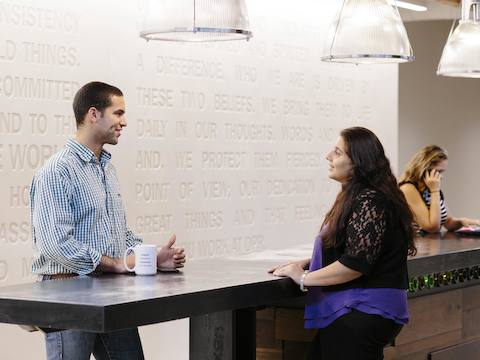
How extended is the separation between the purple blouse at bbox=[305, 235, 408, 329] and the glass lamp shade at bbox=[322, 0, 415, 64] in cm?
130

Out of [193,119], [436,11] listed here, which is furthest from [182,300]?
[436,11]

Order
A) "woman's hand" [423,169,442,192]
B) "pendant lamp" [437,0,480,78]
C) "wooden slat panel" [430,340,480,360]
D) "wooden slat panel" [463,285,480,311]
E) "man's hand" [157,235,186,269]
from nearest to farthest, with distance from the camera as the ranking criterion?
"man's hand" [157,235,186,269] < "wooden slat panel" [430,340,480,360] < "wooden slat panel" [463,285,480,311] < "pendant lamp" [437,0,480,78] < "woman's hand" [423,169,442,192]

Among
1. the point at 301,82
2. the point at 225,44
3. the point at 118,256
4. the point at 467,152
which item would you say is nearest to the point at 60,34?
the point at 225,44

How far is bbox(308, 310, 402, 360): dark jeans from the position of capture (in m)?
3.90

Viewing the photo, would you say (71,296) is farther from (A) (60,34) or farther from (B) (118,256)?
(A) (60,34)

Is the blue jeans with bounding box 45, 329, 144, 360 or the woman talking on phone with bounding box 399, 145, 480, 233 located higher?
the woman talking on phone with bounding box 399, 145, 480, 233

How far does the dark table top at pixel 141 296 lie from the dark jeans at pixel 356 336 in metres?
0.21

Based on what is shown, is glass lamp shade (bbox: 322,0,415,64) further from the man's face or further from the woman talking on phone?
the woman talking on phone

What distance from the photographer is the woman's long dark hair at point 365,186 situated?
390cm

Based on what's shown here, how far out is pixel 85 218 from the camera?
3.97 meters

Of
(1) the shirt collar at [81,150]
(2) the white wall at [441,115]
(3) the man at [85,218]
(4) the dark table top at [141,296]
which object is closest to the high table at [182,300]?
(4) the dark table top at [141,296]

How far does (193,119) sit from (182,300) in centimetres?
339

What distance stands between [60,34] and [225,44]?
62.1 inches

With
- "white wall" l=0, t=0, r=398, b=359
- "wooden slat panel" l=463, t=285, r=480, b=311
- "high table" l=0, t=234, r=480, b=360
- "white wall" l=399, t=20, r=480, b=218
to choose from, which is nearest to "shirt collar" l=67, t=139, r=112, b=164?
"high table" l=0, t=234, r=480, b=360
